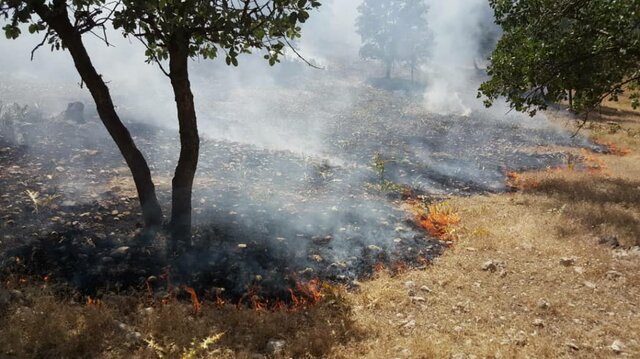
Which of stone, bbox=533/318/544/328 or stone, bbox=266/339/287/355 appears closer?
stone, bbox=266/339/287/355

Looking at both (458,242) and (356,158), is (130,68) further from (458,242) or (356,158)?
(458,242)

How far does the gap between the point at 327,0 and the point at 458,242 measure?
68.0m

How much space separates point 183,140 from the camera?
589 centimetres

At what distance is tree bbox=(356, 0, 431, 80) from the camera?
135ft

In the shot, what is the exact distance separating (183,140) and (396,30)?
40104 mm

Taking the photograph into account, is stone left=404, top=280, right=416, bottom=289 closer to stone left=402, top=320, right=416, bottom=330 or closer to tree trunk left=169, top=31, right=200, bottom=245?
stone left=402, top=320, right=416, bottom=330

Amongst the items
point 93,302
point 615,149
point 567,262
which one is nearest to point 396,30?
point 615,149

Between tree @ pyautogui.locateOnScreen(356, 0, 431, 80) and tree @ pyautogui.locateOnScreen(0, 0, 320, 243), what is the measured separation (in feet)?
127

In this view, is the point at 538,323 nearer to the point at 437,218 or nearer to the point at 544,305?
the point at 544,305

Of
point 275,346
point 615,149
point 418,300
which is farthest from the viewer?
point 615,149

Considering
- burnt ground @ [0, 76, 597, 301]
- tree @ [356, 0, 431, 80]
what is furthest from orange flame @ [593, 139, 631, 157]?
tree @ [356, 0, 431, 80]

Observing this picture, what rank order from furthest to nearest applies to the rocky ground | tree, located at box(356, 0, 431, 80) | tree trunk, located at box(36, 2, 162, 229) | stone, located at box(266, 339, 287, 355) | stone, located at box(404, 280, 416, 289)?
1. tree, located at box(356, 0, 431, 80)
2. stone, located at box(404, 280, 416, 289)
3. tree trunk, located at box(36, 2, 162, 229)
4. the rocky ground
5. stone, located at box(266, 339, 287, 355)

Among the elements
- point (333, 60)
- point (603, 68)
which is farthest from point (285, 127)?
point (333, 60)

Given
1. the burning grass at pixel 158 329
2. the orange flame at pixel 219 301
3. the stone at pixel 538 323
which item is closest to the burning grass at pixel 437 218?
the stone at pixel 538 323
